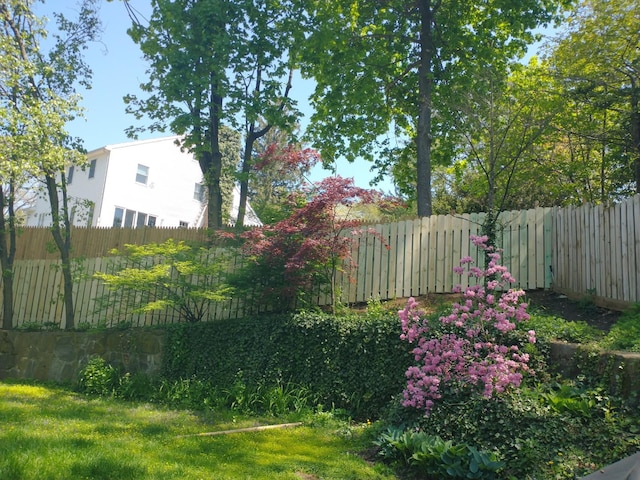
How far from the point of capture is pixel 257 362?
8.88 meters

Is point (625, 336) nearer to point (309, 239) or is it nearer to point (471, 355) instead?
point (471, 355)

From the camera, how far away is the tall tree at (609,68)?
12047mm

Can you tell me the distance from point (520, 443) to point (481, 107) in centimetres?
649

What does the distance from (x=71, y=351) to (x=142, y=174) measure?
1761 cm

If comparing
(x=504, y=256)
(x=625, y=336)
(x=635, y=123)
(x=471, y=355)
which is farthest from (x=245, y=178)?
(x=635, y=123)

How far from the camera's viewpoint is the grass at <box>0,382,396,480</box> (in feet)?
15.8

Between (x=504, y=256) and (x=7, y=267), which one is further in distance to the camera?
(x=7, y=267)

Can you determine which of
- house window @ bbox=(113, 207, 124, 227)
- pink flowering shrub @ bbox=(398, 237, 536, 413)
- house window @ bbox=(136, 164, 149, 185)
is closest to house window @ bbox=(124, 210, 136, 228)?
house window @ bbox=(113, 207, 124, 227)

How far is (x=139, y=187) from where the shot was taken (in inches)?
1062

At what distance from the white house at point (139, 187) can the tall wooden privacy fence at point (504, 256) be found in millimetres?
13697

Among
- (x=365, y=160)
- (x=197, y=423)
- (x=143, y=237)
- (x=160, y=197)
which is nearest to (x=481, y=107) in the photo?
(x=365, y=160)

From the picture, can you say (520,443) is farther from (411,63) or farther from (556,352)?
(411,63)

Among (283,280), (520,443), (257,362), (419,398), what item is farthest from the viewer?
(283,280)

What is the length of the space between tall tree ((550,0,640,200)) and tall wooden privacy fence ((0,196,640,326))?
4.10 metres
